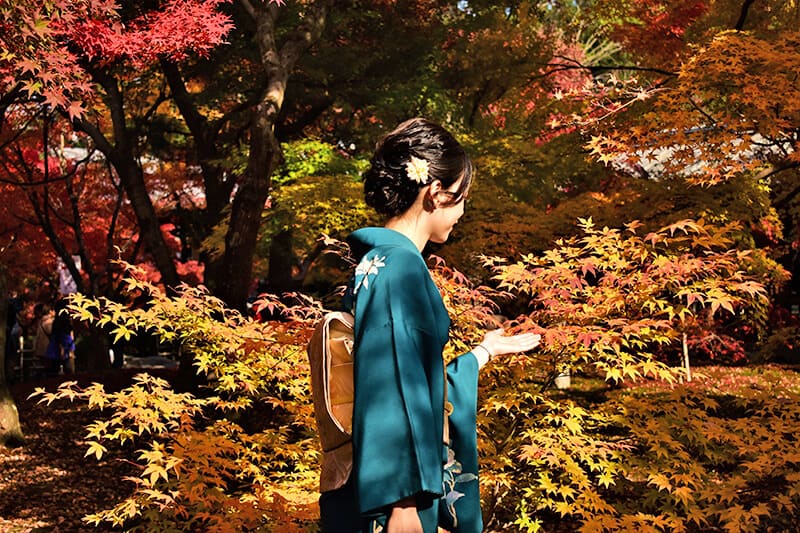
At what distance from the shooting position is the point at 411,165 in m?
1.98

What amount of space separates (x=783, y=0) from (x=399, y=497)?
973 centimetres

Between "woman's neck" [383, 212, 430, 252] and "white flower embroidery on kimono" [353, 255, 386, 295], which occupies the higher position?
"woman's neck" [383, 212, 430, 252]

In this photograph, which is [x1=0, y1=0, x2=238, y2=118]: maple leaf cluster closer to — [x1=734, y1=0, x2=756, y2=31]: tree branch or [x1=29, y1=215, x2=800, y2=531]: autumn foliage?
[x1=29, y1=215, x2=800, y2=531]: autumn foliage

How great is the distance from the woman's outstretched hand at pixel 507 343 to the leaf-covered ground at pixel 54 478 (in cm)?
511

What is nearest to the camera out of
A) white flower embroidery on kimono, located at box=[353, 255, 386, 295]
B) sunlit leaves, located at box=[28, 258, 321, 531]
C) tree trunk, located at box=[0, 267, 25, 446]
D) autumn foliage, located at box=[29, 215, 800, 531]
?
white flower embroidery on kimono, located at box=[353, 255, 386, 295]

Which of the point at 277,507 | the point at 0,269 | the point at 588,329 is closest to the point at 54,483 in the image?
the point at 0,269

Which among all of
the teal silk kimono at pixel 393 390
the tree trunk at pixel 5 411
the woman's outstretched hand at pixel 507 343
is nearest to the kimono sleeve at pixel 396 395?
the teal silk kimono at pixel 393 390

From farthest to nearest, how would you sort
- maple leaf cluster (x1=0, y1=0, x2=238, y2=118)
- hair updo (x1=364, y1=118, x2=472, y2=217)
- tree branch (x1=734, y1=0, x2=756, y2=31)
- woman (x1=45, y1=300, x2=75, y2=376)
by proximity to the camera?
woman (x1=45, y1=300, x2=75, y2=376), tree branch (x1=734, y1=0, x2=756, y2=31), maple leaf cluster (x1=0, y1=0, x2=238, y2=118), hair updo (x1=364, y1=118, x2=472, y2=217)

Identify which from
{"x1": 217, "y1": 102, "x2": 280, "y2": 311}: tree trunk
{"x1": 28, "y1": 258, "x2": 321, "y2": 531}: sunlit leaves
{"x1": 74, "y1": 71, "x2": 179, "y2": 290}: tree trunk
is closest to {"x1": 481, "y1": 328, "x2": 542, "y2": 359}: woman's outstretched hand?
{"x1": 28, "y1": 258, "x2": 321, "y2": 531}: sunlit leaves

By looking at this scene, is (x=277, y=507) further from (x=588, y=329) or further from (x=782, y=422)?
(x=782, y=422)

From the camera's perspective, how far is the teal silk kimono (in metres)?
1.77

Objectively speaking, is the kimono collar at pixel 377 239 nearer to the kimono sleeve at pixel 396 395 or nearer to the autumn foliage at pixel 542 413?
the kimono sleeve at pixel 396 395

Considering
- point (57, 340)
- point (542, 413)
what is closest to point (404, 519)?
point (542, 413)

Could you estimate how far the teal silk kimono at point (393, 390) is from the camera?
1773 millimetres
